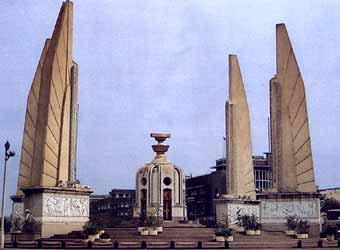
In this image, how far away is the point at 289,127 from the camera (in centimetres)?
3825

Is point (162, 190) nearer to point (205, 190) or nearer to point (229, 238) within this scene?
point (229, 238)

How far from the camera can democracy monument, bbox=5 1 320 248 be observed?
34031 millimetres

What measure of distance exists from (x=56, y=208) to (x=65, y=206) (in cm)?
79

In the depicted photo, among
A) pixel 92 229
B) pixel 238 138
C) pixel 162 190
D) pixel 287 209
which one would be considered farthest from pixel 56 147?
pixel 287 209

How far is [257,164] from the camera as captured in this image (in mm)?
82250

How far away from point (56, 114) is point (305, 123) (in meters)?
17.2

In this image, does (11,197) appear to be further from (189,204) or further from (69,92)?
(189,204)

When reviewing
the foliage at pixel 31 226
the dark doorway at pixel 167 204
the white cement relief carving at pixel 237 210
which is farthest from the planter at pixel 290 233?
the foliage at pixel 31 226

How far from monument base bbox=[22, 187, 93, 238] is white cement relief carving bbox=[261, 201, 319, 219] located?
41.4ft

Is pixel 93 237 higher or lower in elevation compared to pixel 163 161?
lower

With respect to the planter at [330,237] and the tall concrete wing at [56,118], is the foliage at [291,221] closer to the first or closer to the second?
the planter at [330,237]

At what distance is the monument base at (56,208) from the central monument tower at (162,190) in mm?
7759

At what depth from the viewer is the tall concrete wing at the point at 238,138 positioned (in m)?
42.6

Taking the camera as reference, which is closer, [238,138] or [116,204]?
[238,138]
